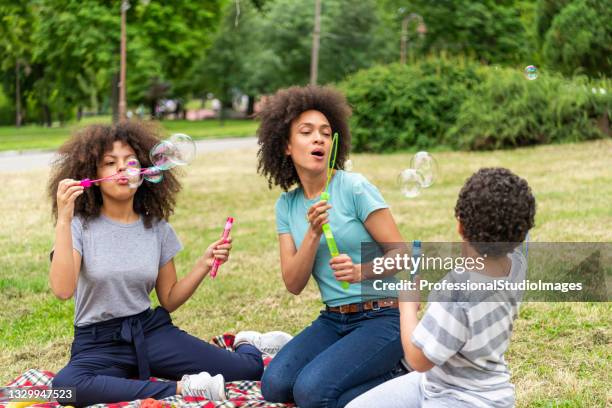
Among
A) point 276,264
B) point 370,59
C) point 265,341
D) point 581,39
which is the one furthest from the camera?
point 370,59

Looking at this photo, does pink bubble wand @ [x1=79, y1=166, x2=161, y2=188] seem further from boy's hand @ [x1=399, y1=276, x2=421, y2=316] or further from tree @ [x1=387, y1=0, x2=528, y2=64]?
tree @ [x1=387, y1=0, x2=528, y2=64]

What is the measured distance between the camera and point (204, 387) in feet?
10.4

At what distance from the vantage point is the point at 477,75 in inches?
615

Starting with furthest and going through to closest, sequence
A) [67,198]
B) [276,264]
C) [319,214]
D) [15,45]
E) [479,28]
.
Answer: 1. [15,45]
2. [479,28]
3. [276,264]
4. [67,198]
5. [319,214]

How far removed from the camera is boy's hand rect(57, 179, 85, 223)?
3.06 m

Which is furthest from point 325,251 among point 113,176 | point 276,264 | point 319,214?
point 276,264

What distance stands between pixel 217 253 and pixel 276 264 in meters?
2.93

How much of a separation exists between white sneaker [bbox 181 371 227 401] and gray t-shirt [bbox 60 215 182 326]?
41 centimetres

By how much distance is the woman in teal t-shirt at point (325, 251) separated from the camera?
2939mm

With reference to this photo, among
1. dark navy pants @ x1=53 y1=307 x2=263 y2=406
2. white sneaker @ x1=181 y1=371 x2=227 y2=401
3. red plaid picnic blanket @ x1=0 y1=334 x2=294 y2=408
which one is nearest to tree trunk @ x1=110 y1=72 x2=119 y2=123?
red plaid picnic blanket @ x1=0 y1=334 x2=294 y2=408

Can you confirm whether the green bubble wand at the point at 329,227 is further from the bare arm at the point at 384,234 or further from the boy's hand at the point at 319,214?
the bare arm at the point at 384,234

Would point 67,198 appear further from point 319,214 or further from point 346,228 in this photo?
point 346,228

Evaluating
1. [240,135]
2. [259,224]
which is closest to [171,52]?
[240,135]

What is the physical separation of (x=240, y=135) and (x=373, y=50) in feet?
35.0
